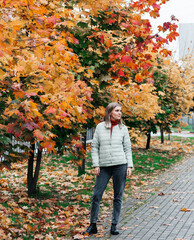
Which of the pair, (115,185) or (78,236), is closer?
(78,236)

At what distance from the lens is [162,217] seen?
6910mm

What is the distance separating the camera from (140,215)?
7109 millimetres

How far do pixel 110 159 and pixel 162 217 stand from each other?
6.12 ft

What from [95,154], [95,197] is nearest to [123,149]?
[95,154]

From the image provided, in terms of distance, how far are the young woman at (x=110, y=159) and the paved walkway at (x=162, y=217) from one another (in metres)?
0.42

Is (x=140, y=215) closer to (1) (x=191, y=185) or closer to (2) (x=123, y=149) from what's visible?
(2) (x=123, y=149)

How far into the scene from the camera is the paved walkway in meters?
5.81

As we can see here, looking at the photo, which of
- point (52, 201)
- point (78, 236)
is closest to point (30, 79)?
point (78, 236)

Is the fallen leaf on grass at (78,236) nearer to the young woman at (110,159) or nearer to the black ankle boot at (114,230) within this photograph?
the young woman at (110,159)

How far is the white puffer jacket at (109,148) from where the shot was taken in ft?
19.0

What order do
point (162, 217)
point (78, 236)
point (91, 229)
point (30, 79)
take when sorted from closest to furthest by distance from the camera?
point (30, 79), point (78, 236), point (91, 229), point (162, 217)

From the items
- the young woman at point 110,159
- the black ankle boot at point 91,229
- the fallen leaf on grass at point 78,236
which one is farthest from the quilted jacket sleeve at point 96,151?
the fallen leaf on grass at point 78,236

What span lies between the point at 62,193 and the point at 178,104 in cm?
1022

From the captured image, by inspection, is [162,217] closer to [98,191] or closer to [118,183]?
[118,183]
